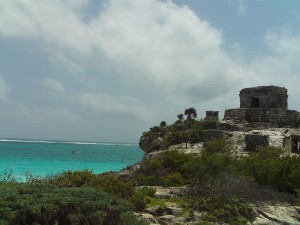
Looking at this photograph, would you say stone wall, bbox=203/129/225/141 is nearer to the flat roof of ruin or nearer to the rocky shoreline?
the flat roof of ruin

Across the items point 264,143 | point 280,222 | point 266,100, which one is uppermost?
point 266,100

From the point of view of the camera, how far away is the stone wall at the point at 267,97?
37.5 metres

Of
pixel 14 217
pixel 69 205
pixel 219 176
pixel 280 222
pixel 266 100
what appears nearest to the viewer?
pixel 14 217

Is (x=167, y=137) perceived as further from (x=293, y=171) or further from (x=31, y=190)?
(x=31, y=190)

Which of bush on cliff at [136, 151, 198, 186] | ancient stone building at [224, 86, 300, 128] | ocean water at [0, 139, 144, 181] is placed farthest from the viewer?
ocean water at [0, 139, 144, 181]

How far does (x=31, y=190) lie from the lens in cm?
645

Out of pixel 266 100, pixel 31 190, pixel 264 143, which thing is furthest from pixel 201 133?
pixel 31 190

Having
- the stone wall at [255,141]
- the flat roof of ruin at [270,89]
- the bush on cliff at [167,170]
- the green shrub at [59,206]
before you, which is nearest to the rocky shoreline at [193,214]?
the green shrub at [59,206]

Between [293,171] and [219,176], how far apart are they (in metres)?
2.31

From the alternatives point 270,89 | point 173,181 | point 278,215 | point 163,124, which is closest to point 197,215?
point 278,215

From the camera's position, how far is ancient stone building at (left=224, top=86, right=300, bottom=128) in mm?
35750

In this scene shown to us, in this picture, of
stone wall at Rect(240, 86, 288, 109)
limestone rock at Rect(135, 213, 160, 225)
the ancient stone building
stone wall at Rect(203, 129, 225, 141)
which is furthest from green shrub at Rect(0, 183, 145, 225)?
stone wall at Rect(240, 86, 288, 109)

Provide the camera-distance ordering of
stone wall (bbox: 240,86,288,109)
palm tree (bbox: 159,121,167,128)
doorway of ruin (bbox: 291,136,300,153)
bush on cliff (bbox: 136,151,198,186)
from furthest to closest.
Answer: palm tree (bbox: 159,121,167,128), stone wall (bbox: 240,86,288,109), doorway of ruin (bbox: 291,136,300,153), bush on cliff (bbox: 136,151,198,186)

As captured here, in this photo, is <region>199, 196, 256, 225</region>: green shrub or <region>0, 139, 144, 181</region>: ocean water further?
<region>0, 139, 144, 181</region>: ocean water
